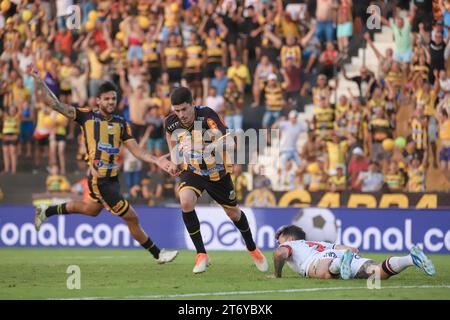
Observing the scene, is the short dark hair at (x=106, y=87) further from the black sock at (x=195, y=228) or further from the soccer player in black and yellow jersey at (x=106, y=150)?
the black sock at (x=195, y=228)

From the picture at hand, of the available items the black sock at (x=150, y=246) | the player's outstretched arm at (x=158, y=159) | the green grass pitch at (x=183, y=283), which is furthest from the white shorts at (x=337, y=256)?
the black sock at (x=150, y=246)

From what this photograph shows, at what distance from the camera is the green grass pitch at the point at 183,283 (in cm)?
1091

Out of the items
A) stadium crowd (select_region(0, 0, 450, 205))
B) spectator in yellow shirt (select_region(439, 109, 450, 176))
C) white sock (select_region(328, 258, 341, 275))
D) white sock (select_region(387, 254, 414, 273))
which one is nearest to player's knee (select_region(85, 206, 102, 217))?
white sock (select_region(328, 258, 341, 275))

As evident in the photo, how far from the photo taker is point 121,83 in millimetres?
24406

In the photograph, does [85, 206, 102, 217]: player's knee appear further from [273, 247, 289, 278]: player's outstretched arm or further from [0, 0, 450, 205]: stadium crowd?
[0, 0, 450, 205]: stadium crowd

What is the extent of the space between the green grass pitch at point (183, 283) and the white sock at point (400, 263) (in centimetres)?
22

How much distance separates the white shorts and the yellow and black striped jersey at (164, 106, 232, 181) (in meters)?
1.83

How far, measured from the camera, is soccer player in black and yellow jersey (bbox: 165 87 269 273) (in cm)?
1315

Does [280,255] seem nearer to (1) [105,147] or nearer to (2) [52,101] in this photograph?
(1) [105,147]

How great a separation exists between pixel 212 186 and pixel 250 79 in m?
10.7

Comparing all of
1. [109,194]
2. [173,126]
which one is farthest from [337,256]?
[109,194]

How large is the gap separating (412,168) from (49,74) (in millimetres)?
9361
